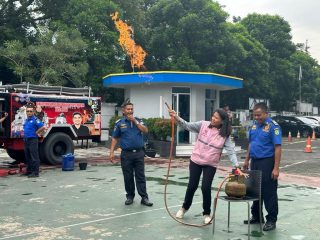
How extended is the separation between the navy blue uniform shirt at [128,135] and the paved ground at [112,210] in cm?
103

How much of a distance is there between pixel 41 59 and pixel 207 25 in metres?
13.1

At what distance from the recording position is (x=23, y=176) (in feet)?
35.6

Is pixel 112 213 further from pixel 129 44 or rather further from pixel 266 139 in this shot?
pixel 129 44

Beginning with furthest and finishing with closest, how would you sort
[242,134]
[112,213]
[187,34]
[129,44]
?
1. [187,34]
2. [129,44]
3. [242,134]
4. [112,213]

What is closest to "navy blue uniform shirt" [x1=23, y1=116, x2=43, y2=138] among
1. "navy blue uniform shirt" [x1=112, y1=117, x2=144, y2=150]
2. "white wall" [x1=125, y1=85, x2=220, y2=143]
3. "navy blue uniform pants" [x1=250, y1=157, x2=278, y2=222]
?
"navy blue uniform shirt" [x1=112, y1=117, x2=144, y2=150]

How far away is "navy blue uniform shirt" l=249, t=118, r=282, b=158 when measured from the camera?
580 centimetres

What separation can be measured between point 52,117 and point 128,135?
6020 millimetres

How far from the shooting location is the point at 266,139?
5871mm

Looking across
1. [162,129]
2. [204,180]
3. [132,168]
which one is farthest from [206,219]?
[162,129]

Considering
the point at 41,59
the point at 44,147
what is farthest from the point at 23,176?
the point at 41,59

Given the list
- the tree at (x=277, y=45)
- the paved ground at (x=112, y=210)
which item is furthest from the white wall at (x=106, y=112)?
the tree at (x=277, y=45)

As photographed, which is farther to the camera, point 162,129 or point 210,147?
point 162,129

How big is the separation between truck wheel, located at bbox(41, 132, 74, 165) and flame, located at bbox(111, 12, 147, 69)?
12.3m

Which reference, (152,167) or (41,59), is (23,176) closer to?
(152,167)
